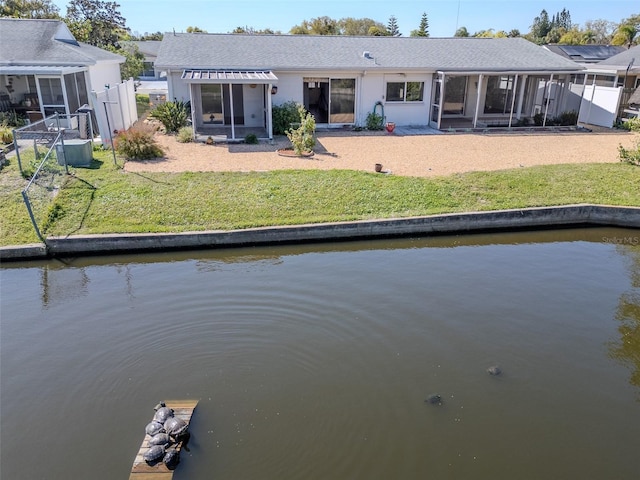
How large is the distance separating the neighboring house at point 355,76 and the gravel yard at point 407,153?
1706mm

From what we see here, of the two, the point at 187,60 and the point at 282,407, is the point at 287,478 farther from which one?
the point at 187,60

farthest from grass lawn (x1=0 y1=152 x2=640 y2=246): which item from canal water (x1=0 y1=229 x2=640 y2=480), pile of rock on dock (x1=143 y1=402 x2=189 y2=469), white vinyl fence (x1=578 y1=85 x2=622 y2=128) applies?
white vinyl fence (x1=578 y1=85 x2=622 y2=128)

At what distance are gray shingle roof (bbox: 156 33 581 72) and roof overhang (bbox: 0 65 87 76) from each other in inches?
132

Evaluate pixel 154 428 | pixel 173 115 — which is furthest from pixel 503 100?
pixel 154 428

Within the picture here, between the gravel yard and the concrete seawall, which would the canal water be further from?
the gravel yard

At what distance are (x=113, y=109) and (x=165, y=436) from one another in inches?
566

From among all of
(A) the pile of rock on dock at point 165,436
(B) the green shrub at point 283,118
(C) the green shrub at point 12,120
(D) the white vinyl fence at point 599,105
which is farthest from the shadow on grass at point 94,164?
(D) the white vinyl fence at point 599,105

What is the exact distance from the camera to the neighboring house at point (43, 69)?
17891mm

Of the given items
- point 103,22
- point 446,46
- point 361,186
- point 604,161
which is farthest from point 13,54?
point 103,22

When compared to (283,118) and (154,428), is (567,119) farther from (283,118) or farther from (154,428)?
(154,428)

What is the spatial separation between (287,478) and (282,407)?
970 millimetres

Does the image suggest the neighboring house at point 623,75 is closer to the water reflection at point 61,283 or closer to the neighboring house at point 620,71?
the neighboring house at point 620,71

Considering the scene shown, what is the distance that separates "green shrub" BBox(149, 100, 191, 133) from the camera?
18322 mm

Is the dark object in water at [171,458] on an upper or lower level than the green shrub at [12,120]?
lower
